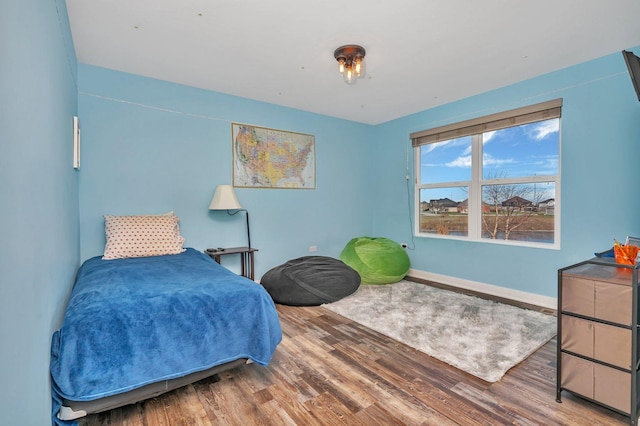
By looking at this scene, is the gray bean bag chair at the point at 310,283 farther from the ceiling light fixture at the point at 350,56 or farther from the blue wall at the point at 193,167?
the ceiling light fixture at the point at 350,56

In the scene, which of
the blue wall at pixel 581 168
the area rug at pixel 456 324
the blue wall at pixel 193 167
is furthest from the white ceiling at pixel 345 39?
the area rug at pixel 456 324

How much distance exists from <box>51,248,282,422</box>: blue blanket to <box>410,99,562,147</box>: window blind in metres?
3.36

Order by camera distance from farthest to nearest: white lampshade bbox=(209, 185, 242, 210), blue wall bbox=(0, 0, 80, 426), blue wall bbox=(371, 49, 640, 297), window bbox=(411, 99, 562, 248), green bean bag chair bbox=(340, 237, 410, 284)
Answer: green bean bag chair bbox=(340, 237, 410, 284) < white lampshade bbox=(209, 185, 242, 210) < window bbox=(411, 99, 562, 248) < blue wall bbox=(371, 49, 640, 297) < blue wall bbox=(0, 0, 80, 426)

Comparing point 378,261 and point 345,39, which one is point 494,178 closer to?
point 378,261

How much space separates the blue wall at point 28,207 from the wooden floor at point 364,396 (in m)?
0.70

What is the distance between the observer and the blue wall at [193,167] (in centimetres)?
306

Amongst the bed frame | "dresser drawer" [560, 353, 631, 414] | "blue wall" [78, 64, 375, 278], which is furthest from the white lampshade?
"dresser drawer" [560, 353, 631, 414]

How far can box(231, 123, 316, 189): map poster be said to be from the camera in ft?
12.9

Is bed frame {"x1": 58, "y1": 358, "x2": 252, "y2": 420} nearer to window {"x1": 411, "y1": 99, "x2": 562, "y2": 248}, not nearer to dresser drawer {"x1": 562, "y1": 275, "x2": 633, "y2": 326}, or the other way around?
dresser drawer {"x1": 562, "y1": 275, "x2": 633, "y2": 326}

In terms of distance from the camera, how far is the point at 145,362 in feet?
5.21

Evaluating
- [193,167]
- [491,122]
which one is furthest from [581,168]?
[193,167]

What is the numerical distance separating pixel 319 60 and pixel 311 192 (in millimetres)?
2025

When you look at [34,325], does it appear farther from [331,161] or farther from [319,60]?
[331,161]

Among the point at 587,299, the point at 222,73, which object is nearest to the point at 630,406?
the point at 587,299
